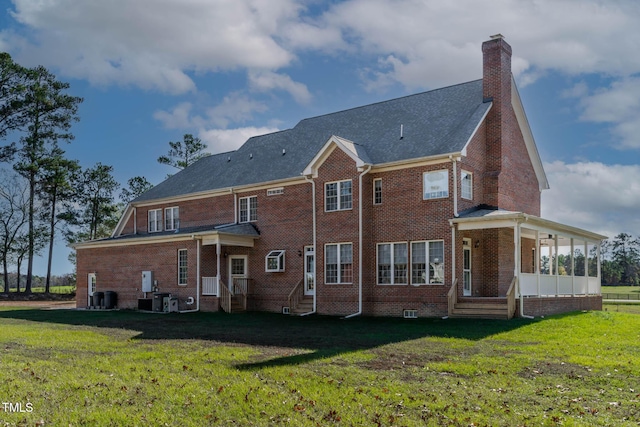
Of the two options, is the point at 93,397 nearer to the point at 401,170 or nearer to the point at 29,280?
the point at 401,170

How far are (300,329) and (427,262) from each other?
20.2ft

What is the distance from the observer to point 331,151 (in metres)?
23.9

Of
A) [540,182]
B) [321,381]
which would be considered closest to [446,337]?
[321,381]

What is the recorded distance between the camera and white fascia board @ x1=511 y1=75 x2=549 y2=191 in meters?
25.0

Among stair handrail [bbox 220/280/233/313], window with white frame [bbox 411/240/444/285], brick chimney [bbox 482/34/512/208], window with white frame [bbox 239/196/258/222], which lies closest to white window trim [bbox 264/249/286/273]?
stair handrail [bbox 220/280/233/313]

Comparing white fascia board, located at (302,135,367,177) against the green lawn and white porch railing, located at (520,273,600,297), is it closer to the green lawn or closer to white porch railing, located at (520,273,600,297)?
white porch railing, located at (520,273,600,297)

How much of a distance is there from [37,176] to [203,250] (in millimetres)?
25296

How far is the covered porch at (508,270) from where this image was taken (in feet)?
64.4

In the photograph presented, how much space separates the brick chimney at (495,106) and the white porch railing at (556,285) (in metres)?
3.42

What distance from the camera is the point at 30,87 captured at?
44.6 meters

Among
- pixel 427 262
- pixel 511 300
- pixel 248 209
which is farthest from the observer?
pixel 248 209

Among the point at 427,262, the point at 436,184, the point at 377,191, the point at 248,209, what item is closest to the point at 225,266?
the point at 248,209

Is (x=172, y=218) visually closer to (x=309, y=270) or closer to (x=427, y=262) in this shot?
(x=309, y=270)

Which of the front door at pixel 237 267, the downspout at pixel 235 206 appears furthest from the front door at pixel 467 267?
the downspout at pixel 235 206
